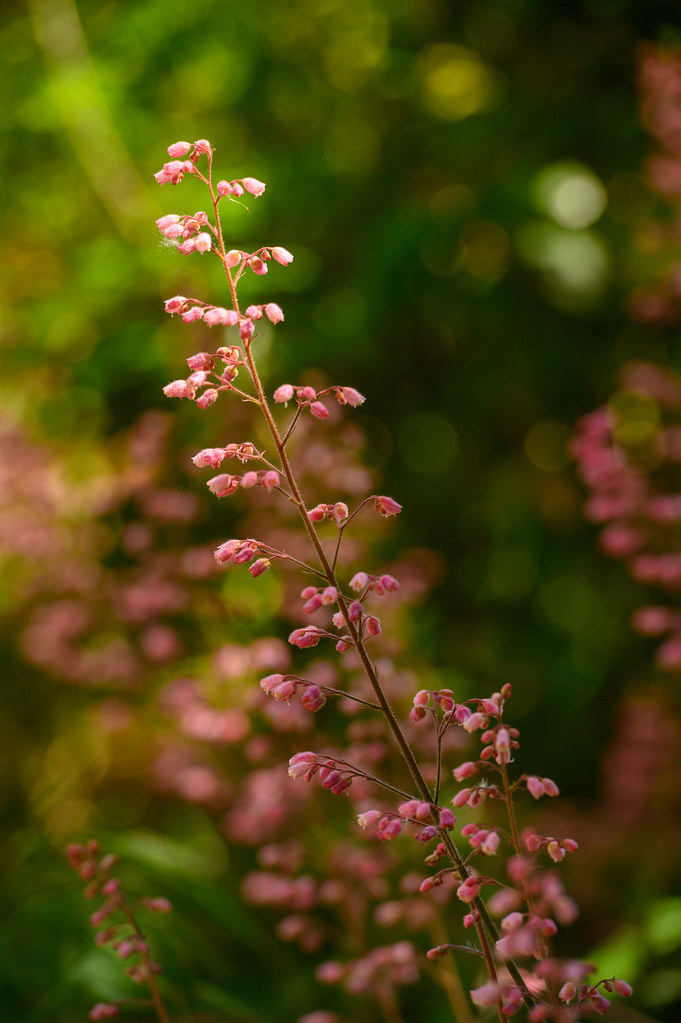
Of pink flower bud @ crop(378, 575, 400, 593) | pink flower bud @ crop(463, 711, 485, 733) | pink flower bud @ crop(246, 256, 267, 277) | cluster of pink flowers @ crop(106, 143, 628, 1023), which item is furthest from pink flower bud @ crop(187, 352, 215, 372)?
pink flower bud @ crop(463, 711, 485, 733)

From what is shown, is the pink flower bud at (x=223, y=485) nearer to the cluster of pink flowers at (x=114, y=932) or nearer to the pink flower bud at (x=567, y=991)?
the cluster of pink flowers at (x=114, y=932)

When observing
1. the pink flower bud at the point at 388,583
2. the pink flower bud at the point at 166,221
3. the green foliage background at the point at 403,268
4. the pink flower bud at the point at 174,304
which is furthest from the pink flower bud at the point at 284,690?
the green foliage background at the point at 403,268

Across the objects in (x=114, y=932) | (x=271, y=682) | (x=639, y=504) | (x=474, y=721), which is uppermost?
(x=639, y=504)

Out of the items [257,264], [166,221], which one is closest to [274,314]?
[257,264]

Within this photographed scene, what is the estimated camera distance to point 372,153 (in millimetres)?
2570

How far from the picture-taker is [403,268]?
6.81 feet

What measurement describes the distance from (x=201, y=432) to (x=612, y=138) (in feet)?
5.07

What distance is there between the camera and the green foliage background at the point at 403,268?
2.19 m

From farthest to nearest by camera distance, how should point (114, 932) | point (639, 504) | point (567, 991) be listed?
1. point (639, 504)
2. point (114, 932)
3. point (567, 991)

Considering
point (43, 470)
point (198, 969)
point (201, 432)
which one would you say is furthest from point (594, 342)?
point (198, 969)

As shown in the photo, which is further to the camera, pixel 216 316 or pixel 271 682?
pixel 271 682

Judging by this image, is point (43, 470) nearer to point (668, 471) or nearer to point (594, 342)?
point (594, 342)

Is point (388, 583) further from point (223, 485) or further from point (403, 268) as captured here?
point (403, 268)

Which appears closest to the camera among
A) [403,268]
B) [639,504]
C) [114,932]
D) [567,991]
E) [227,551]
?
[567,991]
